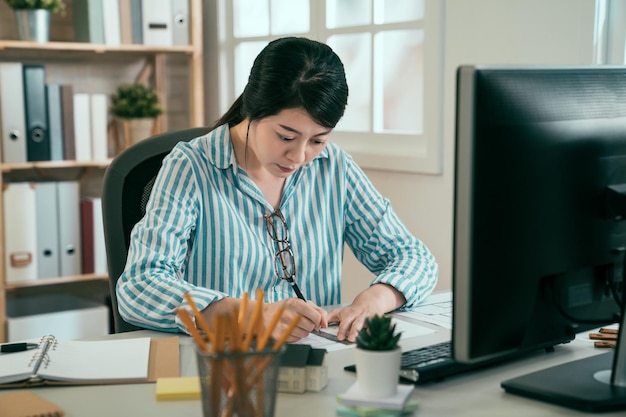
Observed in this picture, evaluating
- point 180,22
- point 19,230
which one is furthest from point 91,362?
point 180,22

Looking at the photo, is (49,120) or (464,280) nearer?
(464,280)

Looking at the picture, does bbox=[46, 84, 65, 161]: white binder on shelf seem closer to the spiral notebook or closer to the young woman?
the young woman

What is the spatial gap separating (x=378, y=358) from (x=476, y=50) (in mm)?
1606

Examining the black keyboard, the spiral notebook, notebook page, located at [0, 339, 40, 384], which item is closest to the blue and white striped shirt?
the spiral notebook

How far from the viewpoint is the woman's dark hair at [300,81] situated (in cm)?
161

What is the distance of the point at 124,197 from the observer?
174cm

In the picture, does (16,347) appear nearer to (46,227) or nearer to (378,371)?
(378,371)

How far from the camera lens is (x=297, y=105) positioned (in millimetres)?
1610

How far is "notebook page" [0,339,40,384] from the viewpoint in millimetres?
1178

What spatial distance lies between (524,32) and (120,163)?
1.17m

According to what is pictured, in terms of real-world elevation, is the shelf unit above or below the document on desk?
above

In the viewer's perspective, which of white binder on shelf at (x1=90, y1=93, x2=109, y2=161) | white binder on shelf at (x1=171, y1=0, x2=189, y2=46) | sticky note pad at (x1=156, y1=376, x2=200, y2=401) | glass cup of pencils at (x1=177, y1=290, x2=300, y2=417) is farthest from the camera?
white binder on shelf at (x1=171, y1=0, x2=189, y2=46)

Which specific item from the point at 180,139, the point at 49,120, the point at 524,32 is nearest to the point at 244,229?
the point at 180,139

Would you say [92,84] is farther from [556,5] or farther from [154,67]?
[556,5]
